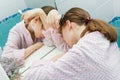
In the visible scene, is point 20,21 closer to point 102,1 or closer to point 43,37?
point 43,37

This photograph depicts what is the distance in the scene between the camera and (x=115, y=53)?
108 centimetres

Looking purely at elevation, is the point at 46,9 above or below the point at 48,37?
above

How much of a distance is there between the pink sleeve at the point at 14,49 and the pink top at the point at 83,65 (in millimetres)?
82

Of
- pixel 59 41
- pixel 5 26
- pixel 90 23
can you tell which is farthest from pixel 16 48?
pixel 90 23

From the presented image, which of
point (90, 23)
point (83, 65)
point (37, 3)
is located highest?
point (37, 3)

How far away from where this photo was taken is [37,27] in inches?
44.6

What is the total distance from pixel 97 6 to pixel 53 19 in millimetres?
453

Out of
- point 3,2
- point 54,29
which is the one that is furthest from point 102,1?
point 3,2

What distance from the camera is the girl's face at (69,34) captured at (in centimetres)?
109

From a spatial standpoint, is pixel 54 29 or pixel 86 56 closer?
pixel 86 56

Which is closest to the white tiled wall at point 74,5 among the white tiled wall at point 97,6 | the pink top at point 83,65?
the white tiled wall at point 97,6

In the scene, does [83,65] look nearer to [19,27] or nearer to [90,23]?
[90,23]

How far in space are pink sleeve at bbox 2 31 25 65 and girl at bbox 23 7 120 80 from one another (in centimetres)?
9

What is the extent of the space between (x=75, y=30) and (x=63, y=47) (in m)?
0.11
